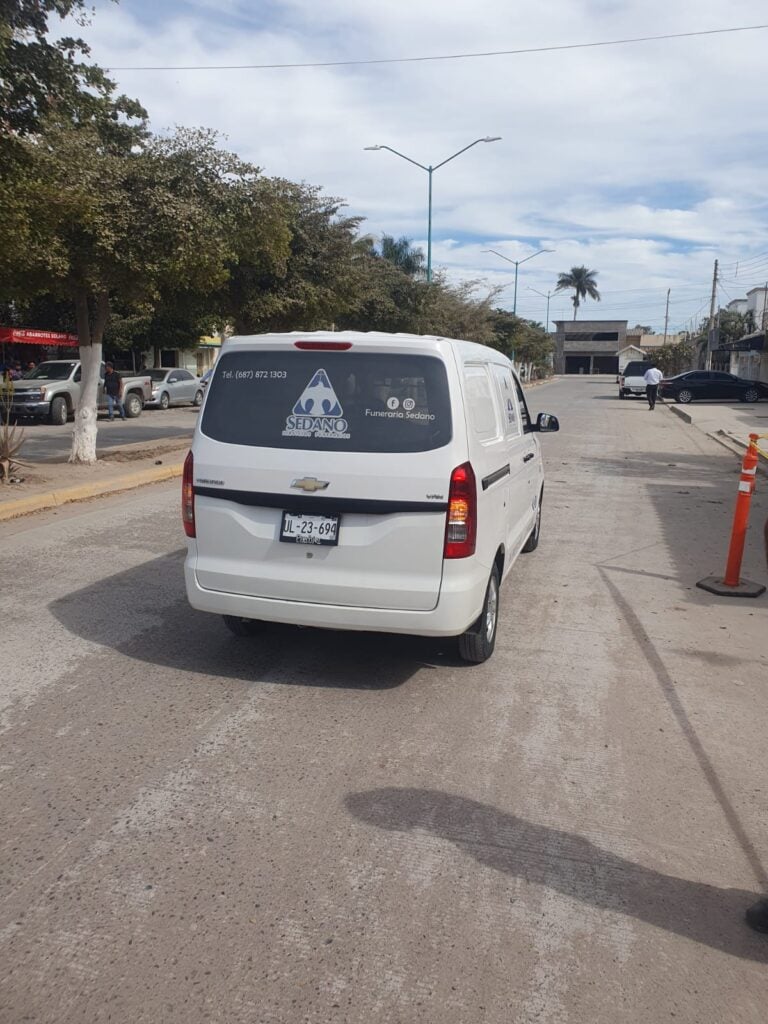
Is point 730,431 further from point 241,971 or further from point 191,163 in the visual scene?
point 241,971

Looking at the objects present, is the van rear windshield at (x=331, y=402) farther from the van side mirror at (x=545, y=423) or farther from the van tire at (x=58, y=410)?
the van tire at (x=58, y=410)

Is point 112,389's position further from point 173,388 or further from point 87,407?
point 87,407

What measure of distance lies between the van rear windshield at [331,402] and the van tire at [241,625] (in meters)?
1.32

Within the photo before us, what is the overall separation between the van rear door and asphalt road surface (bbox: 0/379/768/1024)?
27.9 inches

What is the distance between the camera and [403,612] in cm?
472

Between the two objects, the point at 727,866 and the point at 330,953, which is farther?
the point at 727,866

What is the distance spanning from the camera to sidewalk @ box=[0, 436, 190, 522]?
10.8 meters

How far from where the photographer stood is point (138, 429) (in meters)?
22.6

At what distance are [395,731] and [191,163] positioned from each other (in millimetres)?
10672

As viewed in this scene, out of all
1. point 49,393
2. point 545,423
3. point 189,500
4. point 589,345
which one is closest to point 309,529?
point 189,500

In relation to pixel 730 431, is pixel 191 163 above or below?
above

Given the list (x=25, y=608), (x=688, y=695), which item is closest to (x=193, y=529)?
(x=25, y=608)

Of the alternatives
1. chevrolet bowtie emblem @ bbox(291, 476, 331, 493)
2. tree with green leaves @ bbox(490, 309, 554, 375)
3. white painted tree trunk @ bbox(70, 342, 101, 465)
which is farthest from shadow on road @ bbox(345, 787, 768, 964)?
tree with green leaves @ bbox(490, 309, 554, 375)

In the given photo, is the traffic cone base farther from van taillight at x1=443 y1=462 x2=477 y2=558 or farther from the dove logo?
→ the dove logo
